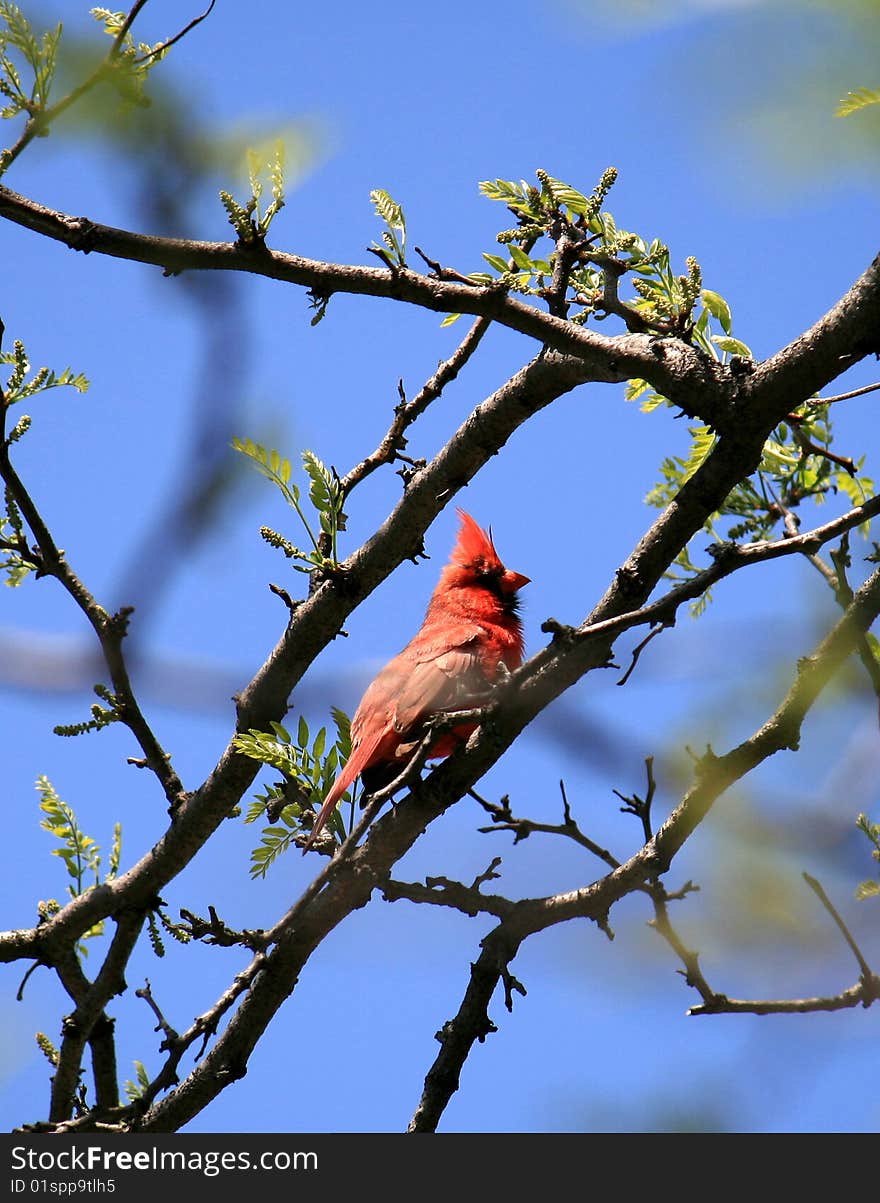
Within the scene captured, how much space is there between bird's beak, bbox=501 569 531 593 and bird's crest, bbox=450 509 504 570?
0.08 metres

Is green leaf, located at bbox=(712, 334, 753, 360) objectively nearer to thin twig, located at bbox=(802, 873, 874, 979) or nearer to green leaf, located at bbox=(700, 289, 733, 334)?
green leaf, located at bbox=(700, 289, 733, 334)

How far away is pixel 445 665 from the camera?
4.80m

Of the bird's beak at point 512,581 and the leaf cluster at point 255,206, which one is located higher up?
the bird's beak at point 512,581

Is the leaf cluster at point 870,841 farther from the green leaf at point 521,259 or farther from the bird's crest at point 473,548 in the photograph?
the bird's crest at point 473,548

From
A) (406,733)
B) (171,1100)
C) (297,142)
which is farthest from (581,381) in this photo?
(171,1100)

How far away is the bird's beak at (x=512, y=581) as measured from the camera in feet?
19.3

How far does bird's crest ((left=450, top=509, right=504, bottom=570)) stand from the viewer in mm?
6016

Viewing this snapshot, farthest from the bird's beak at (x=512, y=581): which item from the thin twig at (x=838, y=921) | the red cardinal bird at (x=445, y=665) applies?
the thin twig at (x=838, y=921)

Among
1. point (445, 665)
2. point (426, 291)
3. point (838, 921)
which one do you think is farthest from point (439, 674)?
point (838, 921)

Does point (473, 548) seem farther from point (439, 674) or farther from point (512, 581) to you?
point (439, 674)

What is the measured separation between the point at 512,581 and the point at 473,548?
0.97 feet
